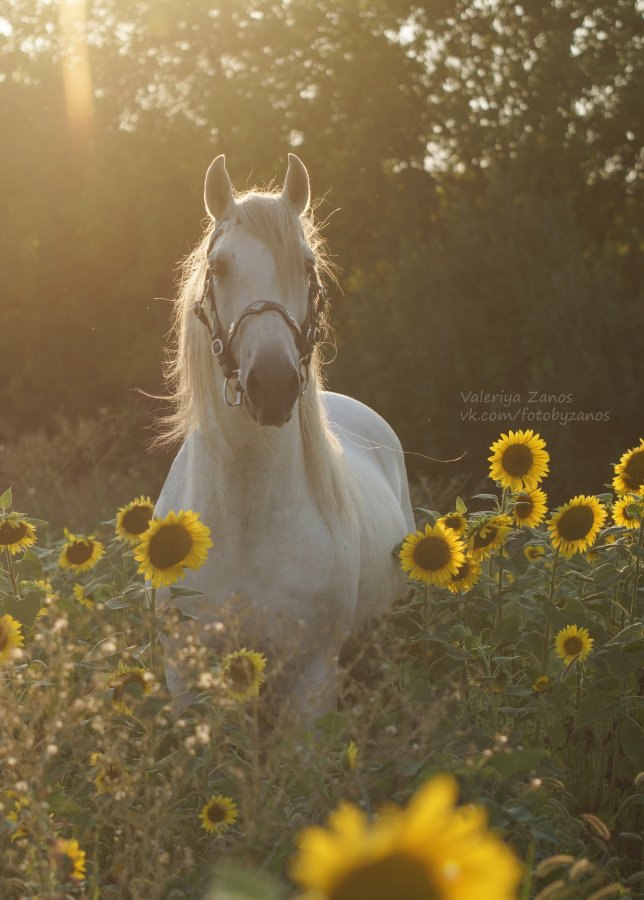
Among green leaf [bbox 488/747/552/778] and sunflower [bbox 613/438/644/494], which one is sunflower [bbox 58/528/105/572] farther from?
green leaf [bbox 488/747/552/778]

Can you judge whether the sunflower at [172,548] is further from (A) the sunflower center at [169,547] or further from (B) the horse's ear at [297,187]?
(B) the horse's ear at [297,187]

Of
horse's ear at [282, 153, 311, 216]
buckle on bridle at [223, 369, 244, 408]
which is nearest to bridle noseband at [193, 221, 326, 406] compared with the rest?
buckle on bridle at [223, 369, 244, 408]

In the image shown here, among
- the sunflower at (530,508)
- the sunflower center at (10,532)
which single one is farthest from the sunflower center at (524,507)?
the sunflower center at (10,532)

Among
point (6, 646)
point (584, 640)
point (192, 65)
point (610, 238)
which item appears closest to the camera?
point (6, 646)

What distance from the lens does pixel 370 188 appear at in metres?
14.1

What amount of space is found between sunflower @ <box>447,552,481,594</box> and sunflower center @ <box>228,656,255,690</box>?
95cm

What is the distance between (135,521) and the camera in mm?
3742

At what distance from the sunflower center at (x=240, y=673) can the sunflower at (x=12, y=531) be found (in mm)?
1214

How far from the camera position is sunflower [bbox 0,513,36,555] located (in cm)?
361

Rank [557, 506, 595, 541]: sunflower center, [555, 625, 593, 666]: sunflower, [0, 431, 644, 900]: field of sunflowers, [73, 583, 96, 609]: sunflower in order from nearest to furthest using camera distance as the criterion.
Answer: [0, 431, 644, 900]: field of sunflowers, [555, 625, 593, 666]: sunflower, [557, 506, 595, 541]: sunflower center, [73, 583, 96, 609]: sunflower

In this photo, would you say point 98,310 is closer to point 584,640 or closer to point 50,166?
point 50,166

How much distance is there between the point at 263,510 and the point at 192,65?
12.8 meters

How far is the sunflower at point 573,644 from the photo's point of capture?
10.7 feet

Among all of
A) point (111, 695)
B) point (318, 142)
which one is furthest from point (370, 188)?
point (111, 695)
